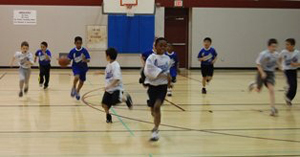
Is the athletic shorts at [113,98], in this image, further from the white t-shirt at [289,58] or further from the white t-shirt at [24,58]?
the white t-shirt at [289,58]

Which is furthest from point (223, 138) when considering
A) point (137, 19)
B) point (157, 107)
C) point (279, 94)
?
point (137, 19)

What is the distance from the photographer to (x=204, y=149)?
581 cm

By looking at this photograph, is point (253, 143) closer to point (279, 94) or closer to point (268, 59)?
point (268, 59)

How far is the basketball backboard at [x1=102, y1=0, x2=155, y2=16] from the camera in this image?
62.5ft

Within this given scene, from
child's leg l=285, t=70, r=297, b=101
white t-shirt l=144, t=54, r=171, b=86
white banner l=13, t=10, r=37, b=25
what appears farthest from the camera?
white banner l=13, t=10, r=37, b=25

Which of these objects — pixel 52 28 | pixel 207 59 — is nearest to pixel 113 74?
pixel 207 59

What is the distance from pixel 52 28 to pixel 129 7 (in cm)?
404

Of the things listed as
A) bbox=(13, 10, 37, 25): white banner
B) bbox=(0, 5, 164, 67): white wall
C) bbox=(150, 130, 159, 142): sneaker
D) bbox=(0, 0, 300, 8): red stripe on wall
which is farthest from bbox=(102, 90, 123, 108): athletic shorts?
bbox=(13, 10, 37, 25): white banner

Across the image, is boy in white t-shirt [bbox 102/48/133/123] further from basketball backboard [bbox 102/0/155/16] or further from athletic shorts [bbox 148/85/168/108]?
basketball backboard [bbox 102/0/155/16]

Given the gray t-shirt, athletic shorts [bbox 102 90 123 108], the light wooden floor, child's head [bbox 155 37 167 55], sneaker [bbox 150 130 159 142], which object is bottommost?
the light wooden floor

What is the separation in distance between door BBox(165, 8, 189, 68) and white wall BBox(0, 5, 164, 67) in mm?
3327

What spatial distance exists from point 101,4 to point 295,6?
10098 millimetres

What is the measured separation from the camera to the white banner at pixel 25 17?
778 inches

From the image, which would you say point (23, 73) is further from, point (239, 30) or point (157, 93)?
point (239, 30)
